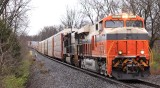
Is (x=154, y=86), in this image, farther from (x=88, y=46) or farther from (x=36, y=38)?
(x=36, y=38)

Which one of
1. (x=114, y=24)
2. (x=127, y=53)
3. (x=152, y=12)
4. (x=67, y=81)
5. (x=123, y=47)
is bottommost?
(x=67, y=81)

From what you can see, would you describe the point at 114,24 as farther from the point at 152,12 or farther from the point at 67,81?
the point at 152,12

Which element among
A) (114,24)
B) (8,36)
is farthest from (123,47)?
(8,36)

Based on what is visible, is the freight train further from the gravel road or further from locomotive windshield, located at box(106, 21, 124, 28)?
the gravel road

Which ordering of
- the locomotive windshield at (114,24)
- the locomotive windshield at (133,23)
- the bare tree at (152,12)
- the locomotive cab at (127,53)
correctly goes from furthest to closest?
the bare tree at (152,12)
the locomotive windshield at (133,23)
the locomotive windshield at (114,24)
the locomotive cab at (127,53)

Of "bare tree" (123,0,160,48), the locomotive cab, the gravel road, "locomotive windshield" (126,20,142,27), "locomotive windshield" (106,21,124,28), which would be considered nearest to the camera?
Answer: the gravel road

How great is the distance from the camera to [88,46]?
907 inches

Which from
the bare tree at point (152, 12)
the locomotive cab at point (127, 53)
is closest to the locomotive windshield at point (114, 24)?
the locomotive cab at point (127, 53)

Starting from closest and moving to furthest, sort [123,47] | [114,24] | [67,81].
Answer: [67,81] < [123,47] < [114,24]

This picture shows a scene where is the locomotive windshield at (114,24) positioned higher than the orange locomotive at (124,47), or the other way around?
the locomotive windshield at (114,24)

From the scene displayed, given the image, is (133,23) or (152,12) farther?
(152,12)

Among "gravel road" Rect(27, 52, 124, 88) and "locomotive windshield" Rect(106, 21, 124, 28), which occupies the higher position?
"locomotive windshield" Rect(106, 21, 124, 28)

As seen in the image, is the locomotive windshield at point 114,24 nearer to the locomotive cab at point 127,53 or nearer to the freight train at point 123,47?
the freight train at point 123,47

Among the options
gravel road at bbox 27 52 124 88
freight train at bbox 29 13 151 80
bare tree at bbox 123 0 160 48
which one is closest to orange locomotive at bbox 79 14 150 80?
freight train at bbox 29 13 151 80
